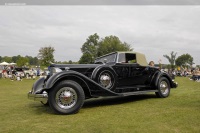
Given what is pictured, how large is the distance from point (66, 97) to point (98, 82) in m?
1.34

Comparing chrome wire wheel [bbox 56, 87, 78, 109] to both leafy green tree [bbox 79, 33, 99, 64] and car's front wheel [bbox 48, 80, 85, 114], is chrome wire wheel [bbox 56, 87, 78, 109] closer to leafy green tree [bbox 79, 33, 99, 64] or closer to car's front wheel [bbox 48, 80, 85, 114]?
car's front wheel [bbox 48, 80, 85, 114]

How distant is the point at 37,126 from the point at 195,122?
10.8 feet

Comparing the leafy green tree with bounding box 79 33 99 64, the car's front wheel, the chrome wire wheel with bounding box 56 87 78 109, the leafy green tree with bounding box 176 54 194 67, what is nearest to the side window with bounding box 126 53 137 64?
the car's front wheel

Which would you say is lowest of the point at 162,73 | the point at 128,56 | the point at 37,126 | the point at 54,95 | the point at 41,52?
the point at 37,126

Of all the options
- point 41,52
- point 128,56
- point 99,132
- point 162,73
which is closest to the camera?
point 99,132

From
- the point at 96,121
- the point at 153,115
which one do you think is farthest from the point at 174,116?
the point at 96,121

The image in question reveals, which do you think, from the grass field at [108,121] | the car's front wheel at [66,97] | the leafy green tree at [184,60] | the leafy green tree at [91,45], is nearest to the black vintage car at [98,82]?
the car's front wheel at [66,97]

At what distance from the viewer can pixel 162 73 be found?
8.73 meters

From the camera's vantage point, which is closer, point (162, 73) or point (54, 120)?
point (54, 120)

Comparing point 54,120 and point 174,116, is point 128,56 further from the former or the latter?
point 54,120

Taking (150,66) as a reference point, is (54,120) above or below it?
below

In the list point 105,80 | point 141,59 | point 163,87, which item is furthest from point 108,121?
point 163,87

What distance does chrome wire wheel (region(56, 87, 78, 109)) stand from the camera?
19.3ft

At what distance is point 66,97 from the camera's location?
5.90 meters
